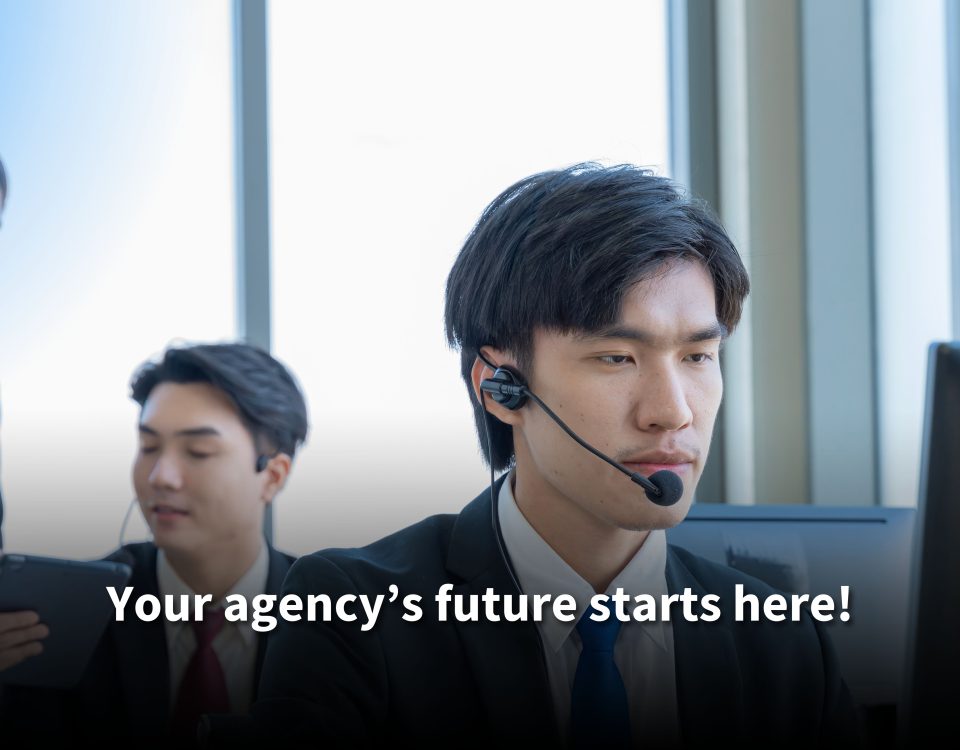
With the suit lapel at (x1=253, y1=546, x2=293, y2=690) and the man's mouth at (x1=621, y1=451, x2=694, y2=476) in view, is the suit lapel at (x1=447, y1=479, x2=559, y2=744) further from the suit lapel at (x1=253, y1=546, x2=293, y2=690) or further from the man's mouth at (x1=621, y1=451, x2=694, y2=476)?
the suit lapel at (x1=253, y1=546, x2=293, y2=690)

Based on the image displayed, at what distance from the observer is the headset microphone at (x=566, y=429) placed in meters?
1.07

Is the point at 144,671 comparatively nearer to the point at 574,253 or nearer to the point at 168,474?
the point at 168,474

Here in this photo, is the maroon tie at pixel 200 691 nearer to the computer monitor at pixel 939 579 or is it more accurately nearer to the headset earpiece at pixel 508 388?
the headset earpiece at pixel 508 388

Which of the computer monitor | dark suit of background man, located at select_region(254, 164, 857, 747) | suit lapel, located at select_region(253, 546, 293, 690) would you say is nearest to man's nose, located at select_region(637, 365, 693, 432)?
dark suit of background man, located at select_region(254, 164, 857, 747)

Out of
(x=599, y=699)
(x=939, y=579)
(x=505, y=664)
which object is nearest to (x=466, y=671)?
(x=505, y=664)

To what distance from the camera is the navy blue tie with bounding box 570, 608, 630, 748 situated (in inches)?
42.6

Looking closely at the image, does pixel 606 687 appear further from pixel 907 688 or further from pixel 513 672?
pixel 907 688

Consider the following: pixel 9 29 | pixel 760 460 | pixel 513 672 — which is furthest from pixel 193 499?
pixel 760 460

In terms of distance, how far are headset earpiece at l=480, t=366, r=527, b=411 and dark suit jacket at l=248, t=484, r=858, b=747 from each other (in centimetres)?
15

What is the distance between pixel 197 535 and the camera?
1.84m

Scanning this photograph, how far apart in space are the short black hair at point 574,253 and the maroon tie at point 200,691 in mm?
777

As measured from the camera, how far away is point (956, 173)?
206cm

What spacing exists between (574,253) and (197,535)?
3.31 feet

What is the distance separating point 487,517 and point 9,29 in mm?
1589
